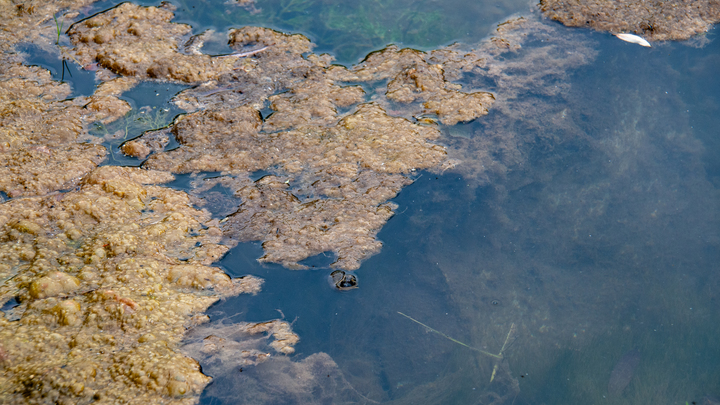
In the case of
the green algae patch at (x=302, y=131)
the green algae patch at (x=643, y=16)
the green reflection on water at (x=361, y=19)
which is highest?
the green algae patch at (x=643, y=16)

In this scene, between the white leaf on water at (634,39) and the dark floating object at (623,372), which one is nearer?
the dark floating object at (623,372)

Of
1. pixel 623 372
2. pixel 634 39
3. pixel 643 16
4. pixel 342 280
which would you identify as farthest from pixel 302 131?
pixel 643 16

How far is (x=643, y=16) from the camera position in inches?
156

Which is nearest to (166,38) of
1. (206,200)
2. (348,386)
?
(206,200)

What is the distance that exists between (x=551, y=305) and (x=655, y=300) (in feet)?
1.80

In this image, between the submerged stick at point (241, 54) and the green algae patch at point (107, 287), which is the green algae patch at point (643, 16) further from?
the green algae patch at point (107, 287)

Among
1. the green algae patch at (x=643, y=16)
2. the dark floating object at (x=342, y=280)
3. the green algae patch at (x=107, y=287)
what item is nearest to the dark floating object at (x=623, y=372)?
the dark floating object at (x=342, y=280)

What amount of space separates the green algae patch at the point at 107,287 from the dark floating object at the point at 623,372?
149 cm

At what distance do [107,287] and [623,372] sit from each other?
7.93 ft

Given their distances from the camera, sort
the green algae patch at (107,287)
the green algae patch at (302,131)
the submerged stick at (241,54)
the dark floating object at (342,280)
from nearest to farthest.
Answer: the green algae patch at (107,287) < the dark floating object at (342,280) < the green algae patch at (302,131) < the submerged stick at (241,54)

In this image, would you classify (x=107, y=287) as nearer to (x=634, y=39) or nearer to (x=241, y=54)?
(x=241, y=54)

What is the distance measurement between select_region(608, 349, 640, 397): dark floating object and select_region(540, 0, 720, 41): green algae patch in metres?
2.65

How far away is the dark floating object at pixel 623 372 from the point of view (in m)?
2.21

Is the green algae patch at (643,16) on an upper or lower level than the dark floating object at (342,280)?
upper
